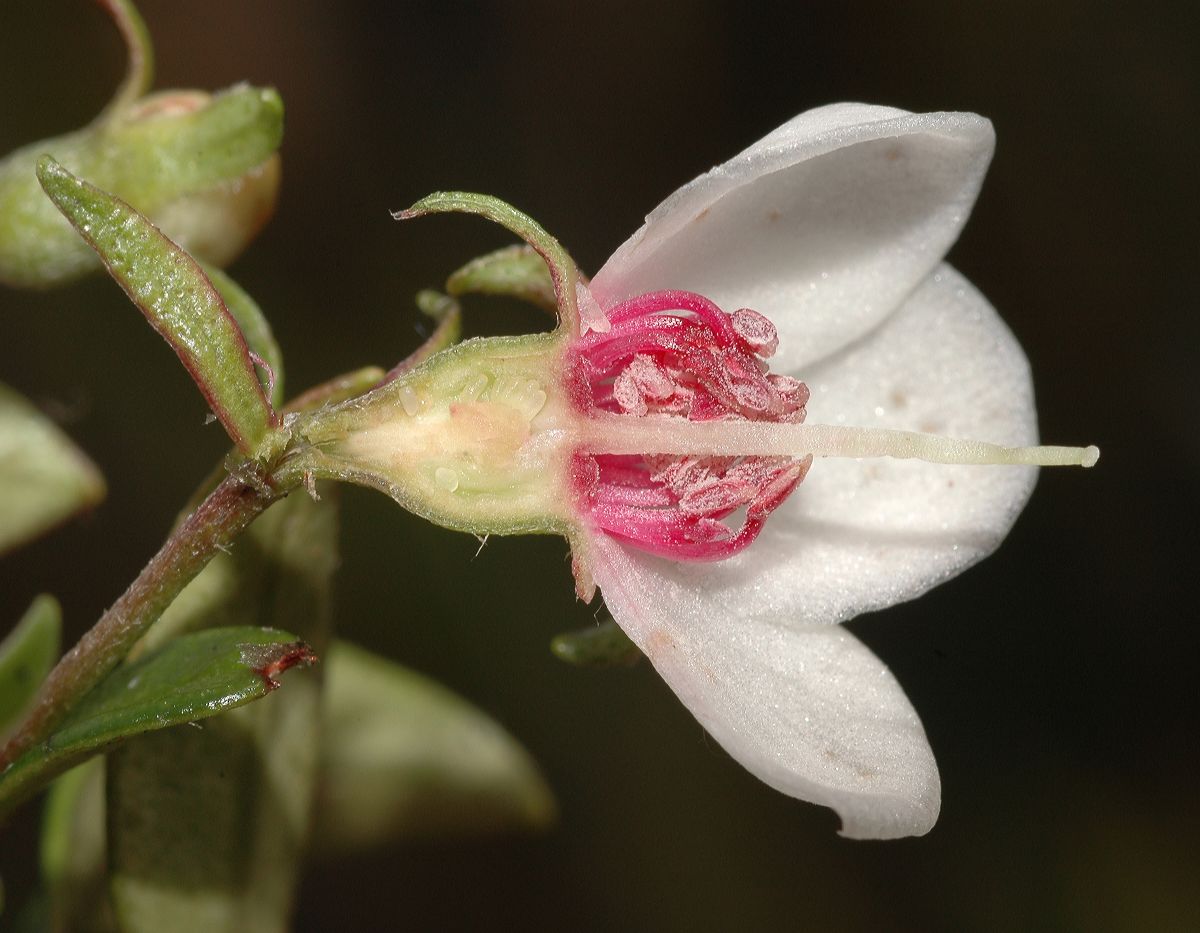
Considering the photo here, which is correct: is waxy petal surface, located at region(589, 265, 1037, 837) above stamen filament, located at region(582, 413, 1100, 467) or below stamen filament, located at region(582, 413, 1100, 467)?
below

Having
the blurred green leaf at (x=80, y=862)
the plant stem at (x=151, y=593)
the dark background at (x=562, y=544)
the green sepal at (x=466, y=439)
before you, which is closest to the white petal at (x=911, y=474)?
the green sepal at (x=466, y=439)

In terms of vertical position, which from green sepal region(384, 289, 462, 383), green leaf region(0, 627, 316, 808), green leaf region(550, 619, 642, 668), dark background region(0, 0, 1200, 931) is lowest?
dark background region(0, 0, 1200, 931)

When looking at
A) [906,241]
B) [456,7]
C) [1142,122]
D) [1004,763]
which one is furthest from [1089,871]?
[456,7]

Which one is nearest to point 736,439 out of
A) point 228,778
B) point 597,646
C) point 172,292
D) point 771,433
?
point 771,433

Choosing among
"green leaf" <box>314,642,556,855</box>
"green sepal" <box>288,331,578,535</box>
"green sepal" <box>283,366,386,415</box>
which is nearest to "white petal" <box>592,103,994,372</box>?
"green sepal" <box>288,331,578,535</box>

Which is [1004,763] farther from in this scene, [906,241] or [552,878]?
[906,241]

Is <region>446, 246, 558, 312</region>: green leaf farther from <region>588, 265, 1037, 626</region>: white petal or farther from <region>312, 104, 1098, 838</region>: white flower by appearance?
<region>588, 265, 1037, 626</region>: white petal
